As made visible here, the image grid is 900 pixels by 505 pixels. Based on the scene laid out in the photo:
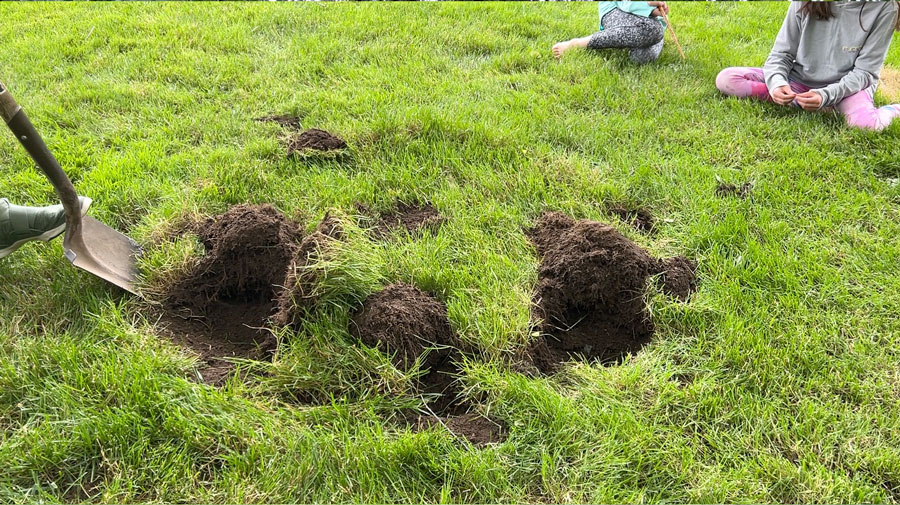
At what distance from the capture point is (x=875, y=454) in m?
2.05

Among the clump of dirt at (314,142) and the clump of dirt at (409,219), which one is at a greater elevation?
the clump of dirt at (314,142)

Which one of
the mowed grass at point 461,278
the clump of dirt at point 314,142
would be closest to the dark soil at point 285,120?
the mowed grass at point 461,278

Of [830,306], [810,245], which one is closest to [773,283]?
[830,306]

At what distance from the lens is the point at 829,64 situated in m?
4.39

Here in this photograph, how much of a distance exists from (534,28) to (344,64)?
2040 mm

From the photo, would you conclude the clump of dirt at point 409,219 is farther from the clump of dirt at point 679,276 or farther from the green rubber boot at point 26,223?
the green rubber boot at point 26,223

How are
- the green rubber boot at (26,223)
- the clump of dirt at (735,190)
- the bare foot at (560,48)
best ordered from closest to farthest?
1. the green rubber boot at (26,223)
2. the clump of dirt at (735,190)
3. the bare foot at (560,48)

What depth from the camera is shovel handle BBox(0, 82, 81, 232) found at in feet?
7.32

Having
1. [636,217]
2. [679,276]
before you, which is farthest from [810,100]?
[679,276]

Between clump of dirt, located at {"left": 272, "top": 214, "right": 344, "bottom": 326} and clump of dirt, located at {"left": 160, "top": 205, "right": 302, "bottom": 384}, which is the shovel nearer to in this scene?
clump of dirt, located at {"left": 160, "top": 205, "right": 302, "bottom": 384}

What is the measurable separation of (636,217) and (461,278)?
1.13 meters

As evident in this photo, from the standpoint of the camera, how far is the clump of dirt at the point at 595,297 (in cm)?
257

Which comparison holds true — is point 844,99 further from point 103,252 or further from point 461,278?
point 103,252

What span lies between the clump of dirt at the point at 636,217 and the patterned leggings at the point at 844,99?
1959mm
